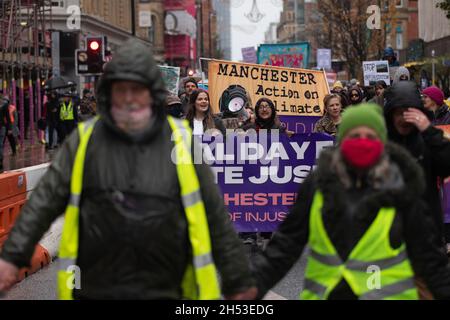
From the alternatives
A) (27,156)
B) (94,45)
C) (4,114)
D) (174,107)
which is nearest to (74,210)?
(174,107)

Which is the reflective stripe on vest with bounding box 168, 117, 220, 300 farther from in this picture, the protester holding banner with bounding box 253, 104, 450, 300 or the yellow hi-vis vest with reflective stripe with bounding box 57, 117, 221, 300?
the protester holding banner with bounding box 253, 104, 450, 300

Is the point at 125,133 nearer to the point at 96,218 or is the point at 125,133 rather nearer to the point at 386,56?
the point at 96,218

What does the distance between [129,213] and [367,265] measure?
1.01 metres

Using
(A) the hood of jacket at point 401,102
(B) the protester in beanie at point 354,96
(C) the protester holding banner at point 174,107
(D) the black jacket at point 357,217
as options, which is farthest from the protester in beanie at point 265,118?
(D) the black jacket at point 357,217

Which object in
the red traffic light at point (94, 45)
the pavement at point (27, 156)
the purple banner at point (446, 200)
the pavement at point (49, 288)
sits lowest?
the pavement at point (49, 288)

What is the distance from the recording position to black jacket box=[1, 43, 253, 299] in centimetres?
358

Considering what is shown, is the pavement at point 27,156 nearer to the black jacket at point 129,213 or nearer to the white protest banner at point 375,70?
the white protest banner at point 375,70

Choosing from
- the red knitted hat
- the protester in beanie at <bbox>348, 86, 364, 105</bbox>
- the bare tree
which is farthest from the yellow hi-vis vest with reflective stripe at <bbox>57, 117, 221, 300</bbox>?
the bare tree

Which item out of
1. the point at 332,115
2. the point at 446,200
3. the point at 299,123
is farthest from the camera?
the point at 299,123

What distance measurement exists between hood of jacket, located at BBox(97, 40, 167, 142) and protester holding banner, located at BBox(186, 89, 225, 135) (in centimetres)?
629

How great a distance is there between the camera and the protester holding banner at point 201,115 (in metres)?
10.1

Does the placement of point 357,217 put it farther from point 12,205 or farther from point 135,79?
point 12,205

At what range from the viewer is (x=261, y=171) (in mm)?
9594
